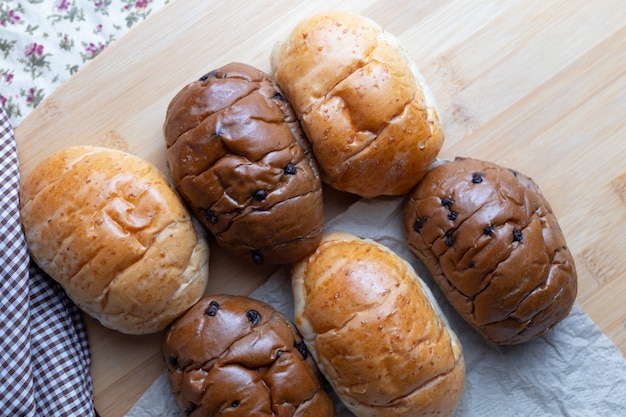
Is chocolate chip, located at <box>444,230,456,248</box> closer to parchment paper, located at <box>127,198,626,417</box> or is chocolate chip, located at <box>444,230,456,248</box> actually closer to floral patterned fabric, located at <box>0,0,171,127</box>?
parchment paper, located at <box>127,198,626,417</box>

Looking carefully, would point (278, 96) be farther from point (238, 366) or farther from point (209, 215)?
point (238, 366)

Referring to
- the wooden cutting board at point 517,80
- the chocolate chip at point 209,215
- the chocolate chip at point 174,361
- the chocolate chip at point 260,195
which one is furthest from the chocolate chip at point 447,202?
the chocolate chip at point 174,361

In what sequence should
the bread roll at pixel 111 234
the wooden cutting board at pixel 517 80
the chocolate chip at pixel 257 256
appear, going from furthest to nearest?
the wooden cutting board at pixel 517 80 → the chocolate chip at pixel 257 256 → the bread roll at pixel 111 234

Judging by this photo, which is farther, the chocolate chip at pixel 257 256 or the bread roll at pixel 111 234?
the chocolate chip at pixel 257 256

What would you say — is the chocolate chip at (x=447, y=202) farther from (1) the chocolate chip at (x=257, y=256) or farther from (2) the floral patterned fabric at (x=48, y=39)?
(2) the floral patterned fabric at (x=48, y=39)

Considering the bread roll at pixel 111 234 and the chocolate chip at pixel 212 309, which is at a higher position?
the bread roll at pixel 111 234

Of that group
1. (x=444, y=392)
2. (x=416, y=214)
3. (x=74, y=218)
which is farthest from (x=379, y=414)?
(x=74, y=218)

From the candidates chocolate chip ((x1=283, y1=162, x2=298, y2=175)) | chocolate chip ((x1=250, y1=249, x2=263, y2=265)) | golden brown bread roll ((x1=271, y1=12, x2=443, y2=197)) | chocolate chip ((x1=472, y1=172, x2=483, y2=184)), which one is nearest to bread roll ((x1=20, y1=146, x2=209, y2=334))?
chocolate chip ((x1=250, y1=249, x2=263, y2=265))
